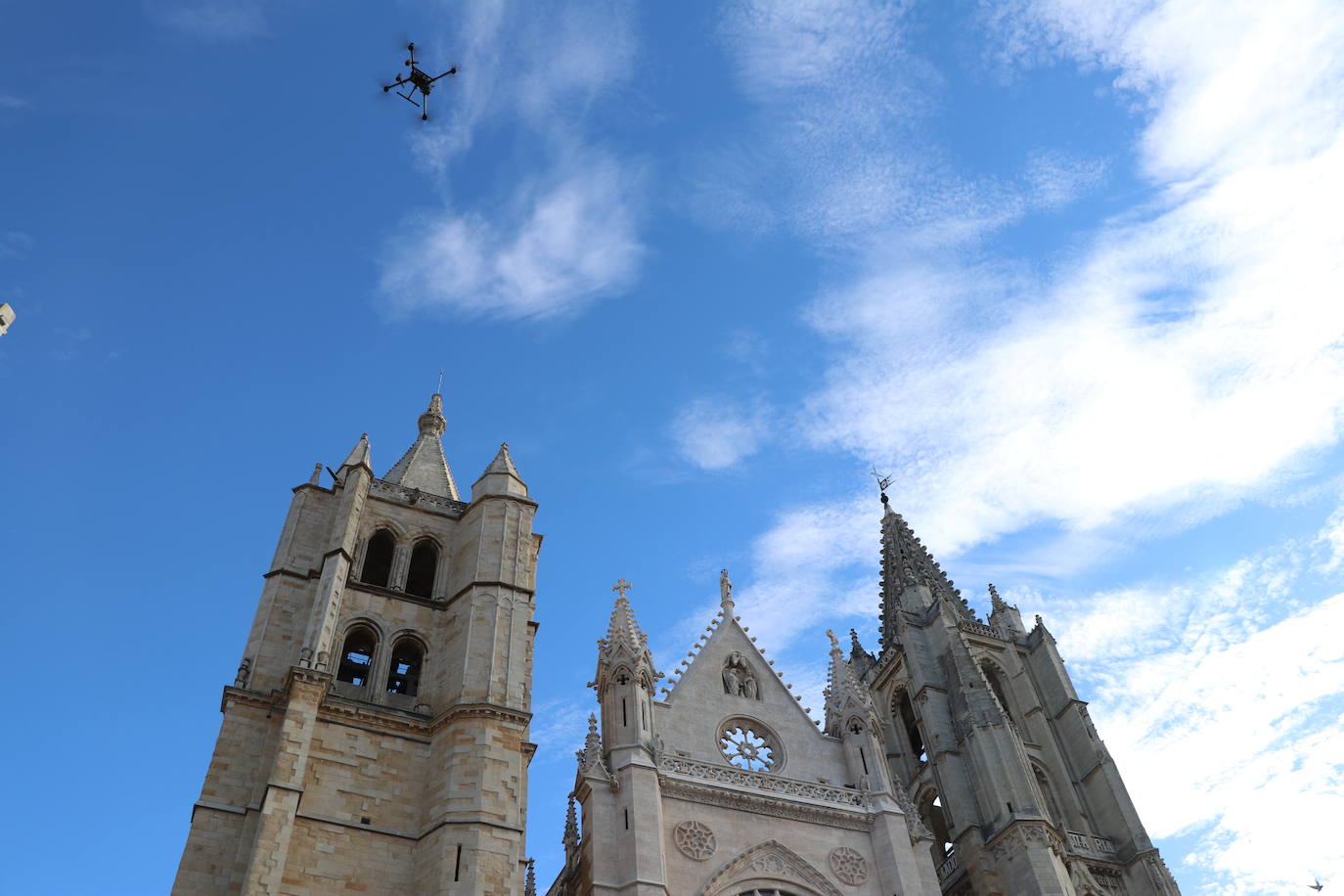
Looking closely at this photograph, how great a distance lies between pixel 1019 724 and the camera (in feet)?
106

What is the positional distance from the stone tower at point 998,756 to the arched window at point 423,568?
12.4 m

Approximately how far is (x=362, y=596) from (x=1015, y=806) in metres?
14.6

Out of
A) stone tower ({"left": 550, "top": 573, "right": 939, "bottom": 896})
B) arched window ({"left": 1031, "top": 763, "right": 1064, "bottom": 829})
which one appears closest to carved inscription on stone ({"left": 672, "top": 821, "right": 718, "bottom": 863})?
stone tower ({"left": 550, "top": 573, "right": 939, "bottom": 896})

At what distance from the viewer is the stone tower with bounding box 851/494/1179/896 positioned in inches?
1013

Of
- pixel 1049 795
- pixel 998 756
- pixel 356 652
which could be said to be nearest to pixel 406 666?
pixel 356 652

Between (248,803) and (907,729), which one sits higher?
(907,729)

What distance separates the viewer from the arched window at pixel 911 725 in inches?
1287

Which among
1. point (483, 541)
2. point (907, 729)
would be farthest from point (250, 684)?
point (907, 729)

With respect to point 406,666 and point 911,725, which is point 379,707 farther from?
point 911,725

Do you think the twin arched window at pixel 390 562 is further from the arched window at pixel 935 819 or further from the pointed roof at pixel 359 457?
the arched window at pixel 935 819

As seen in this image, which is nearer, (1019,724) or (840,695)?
(840,695)

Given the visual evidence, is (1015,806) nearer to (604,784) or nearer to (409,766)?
(604,784)

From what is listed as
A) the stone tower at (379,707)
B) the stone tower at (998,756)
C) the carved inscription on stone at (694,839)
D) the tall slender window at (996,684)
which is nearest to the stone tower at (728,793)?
the carved inscription on stone at (694,839)

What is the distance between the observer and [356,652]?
24234 mm
